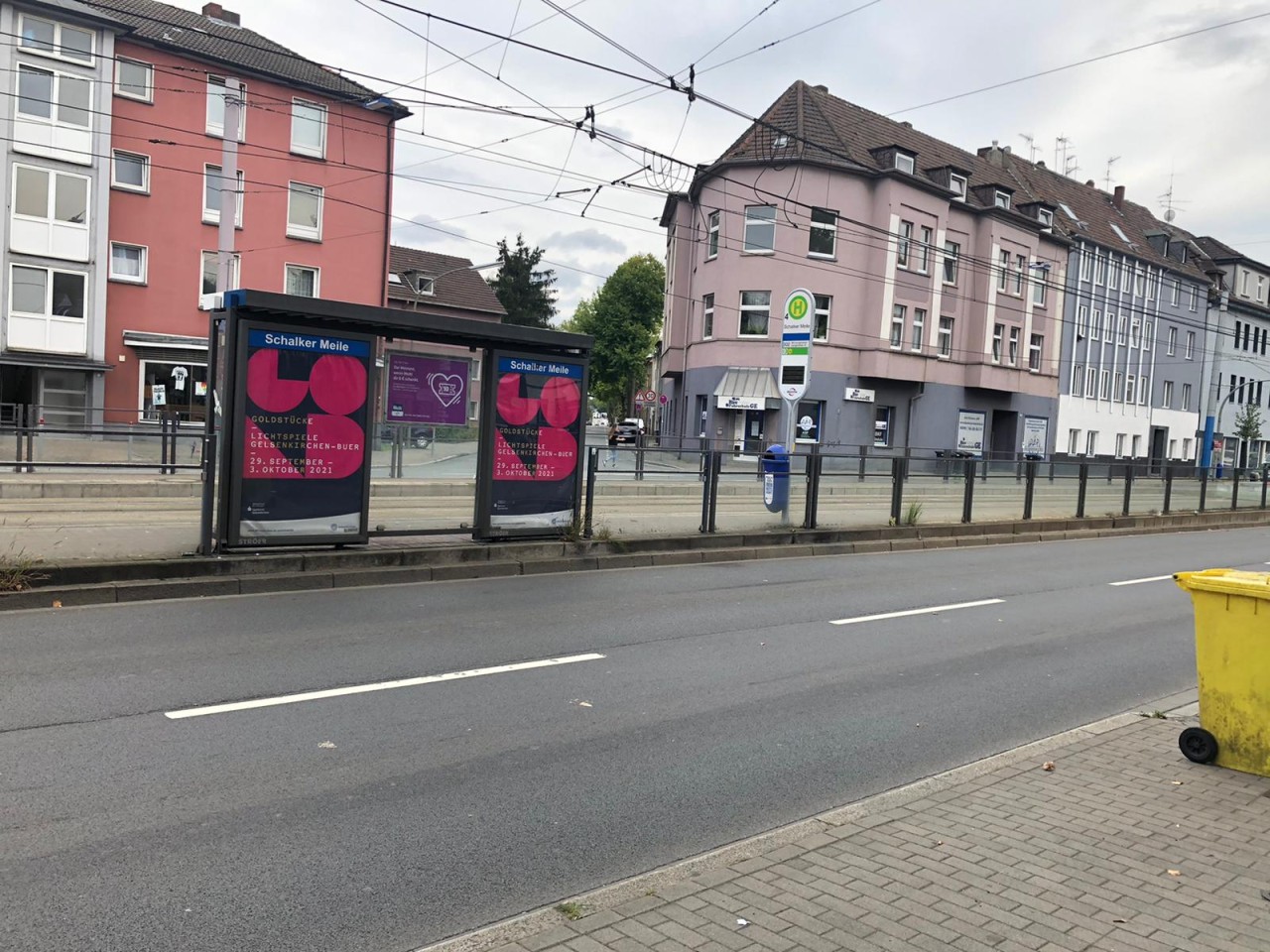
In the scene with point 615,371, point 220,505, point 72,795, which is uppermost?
point 615,371

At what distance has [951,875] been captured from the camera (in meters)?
3.89

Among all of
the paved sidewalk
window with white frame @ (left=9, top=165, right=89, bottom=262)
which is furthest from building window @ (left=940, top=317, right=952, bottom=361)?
the paved sidewalk

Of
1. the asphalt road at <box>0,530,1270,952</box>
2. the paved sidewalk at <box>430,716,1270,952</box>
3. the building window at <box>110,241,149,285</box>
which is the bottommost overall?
the asphalt road at <box>0,530,1270,952</box>

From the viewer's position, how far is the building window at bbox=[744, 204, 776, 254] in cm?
3734

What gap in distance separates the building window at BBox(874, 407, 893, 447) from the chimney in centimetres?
2895

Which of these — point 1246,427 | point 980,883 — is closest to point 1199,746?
point 980,883

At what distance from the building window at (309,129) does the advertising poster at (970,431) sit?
27.8 m

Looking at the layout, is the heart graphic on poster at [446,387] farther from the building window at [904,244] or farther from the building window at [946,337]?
the building window at [946,337]

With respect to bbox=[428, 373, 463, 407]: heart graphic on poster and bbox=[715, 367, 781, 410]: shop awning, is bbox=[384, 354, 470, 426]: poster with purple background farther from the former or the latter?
bbox=[715, 367, 781, 410]: shop awning

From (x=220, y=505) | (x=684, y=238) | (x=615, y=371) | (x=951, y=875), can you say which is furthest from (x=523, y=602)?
(x=615, y=371)

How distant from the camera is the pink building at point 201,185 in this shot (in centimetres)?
3234

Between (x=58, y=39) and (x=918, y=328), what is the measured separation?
3145cm

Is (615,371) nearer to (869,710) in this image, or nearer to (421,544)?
(421,544)

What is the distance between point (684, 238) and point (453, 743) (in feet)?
131
